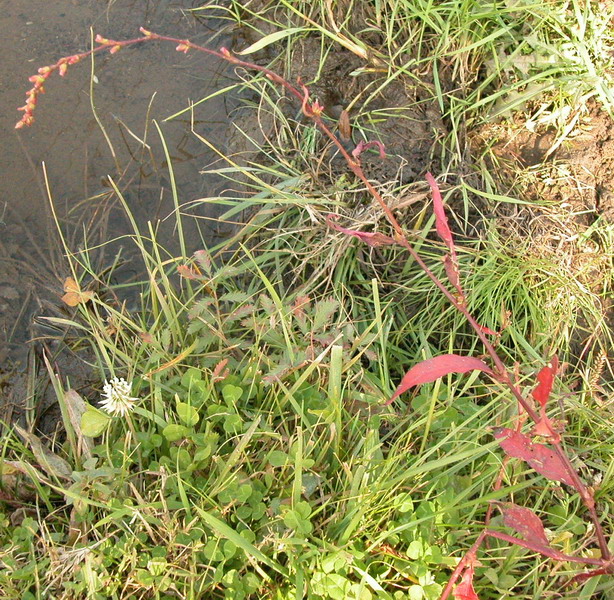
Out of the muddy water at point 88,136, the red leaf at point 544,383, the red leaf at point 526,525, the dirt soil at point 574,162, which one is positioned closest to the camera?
the red leaf at point 544,383

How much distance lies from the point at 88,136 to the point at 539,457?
5.82ft

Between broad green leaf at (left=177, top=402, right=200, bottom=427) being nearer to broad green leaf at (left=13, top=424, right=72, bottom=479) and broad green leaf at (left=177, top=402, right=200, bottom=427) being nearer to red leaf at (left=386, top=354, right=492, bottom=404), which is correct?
broad green leaf at (left=13, top=424, right=72, bottom=479)

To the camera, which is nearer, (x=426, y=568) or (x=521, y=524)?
(x=521, y=524)

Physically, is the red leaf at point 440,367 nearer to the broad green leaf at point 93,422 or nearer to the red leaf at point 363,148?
the red leaf at point 363,148

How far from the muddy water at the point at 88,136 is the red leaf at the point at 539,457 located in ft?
4.32

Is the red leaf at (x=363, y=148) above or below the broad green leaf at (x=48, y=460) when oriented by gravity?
above

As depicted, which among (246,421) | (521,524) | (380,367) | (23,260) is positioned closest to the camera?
(521,524)

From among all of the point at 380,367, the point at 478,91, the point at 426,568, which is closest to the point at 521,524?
the point at 426,568

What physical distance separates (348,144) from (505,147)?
2.00 feet

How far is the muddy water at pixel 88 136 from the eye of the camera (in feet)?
6.73

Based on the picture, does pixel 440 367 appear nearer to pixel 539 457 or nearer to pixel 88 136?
pixel 539 457

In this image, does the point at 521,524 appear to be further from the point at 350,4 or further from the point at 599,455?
the point at 350,4

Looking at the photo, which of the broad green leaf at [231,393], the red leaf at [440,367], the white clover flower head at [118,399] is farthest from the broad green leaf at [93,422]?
the red leaf at [440,367]

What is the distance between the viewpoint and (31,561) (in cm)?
149
